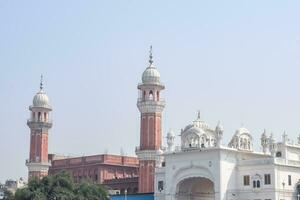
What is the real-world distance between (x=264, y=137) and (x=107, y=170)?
3086 centimetres

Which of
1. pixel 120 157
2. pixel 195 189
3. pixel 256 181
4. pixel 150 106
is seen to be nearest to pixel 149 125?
pixel 150 106

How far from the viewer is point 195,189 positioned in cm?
6512

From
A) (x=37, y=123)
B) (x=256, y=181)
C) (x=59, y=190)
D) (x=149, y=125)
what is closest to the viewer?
(x=256, y=181)

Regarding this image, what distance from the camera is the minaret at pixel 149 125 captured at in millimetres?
72000

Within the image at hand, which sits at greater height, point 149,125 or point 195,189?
point 149,125

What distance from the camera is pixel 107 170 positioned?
90.6 meters

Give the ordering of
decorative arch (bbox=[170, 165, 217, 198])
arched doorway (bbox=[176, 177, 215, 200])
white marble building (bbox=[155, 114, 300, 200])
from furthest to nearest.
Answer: arched doorway (bbox=[176, 177, 215, 200]) → decorative arch (bbox=[170, 165, 217, 198]) → white marble building (bbox=[155, 114, 300, 200])

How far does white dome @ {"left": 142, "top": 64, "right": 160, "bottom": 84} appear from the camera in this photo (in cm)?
7438

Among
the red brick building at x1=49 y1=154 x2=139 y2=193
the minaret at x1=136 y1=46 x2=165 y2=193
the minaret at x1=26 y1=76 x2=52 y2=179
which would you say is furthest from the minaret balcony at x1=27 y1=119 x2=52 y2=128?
the minaret at x1=136 y1=46 x2=165 y2=193

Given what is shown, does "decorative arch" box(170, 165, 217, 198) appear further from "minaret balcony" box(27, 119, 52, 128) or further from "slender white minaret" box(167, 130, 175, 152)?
"minaret balcony" box(27, 119, 52, 128)

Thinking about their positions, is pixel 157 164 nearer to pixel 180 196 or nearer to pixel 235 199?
Answer: pixel 180 196

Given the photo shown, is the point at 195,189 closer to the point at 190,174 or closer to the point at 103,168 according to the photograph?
the point at 190,174

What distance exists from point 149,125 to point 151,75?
17.8 ft

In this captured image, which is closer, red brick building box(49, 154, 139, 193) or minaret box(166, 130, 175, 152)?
minaret box(166, 130, 175, 152)
